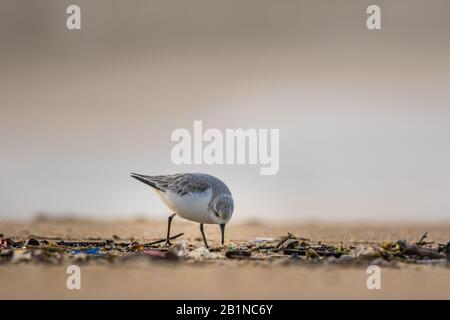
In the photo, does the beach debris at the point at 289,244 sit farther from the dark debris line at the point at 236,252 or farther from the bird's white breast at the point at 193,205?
the bird's white breast at the point at 193,205

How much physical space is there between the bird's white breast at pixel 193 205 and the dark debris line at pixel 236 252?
1.54 ft

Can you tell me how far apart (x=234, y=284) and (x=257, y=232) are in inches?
215

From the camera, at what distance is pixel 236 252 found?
809cm

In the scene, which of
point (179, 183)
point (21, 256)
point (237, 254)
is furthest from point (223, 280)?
point (179, 183)

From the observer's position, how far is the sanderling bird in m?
9.54

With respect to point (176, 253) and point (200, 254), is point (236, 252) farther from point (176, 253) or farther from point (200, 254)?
point (176, 253)

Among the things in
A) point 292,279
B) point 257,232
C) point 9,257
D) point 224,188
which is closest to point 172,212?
point 224,188

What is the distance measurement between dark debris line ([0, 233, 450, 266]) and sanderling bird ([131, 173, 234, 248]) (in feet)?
1.56

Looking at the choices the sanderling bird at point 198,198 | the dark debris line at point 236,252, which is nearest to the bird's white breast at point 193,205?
the sanderling bird at point 198,198

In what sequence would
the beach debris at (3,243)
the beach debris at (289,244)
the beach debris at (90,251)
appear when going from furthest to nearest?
the beach debris at (289,244)
the beach debris at (3,243)
the beach debris at (90,251)

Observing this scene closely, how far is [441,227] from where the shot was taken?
12406 millimetres

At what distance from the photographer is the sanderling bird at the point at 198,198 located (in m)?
9.54

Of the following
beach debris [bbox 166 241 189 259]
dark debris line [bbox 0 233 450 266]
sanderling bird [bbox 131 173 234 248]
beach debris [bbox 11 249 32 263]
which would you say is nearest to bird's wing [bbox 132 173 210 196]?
sanderling bird [bbox 131 173 234 248]

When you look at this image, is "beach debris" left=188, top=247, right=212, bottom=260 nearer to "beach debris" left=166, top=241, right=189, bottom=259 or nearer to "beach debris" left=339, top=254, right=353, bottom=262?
"beach debris" left=166, top=241, right=189, bottom=259
